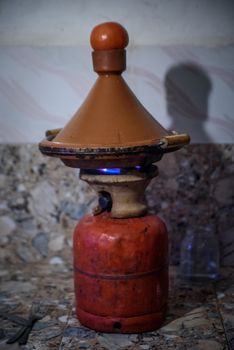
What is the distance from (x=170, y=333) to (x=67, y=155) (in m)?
0.51

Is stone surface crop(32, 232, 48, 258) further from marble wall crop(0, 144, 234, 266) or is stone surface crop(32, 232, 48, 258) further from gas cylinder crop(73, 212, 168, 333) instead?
gas cylinder crop(73, 212, 168, 333)

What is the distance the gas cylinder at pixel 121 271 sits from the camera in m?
1.18

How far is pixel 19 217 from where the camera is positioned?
1.65m

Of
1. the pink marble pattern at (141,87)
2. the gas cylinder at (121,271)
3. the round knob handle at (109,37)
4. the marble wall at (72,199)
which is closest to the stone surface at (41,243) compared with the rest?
the marble wall at (72,199)

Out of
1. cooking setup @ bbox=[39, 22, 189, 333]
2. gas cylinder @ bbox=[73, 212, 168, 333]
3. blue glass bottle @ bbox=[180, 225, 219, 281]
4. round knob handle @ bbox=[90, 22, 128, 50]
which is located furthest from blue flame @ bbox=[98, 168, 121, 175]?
blue glass bottle @ bbox=[180, 225, 219, 281]

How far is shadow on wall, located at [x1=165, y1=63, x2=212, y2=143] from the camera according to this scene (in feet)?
5.04

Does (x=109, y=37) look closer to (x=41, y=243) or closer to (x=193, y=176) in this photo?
(x=193, y=176)

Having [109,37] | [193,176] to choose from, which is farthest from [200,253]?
[109,37]

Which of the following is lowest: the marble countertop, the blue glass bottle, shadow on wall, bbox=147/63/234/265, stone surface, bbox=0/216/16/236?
the marble countertop

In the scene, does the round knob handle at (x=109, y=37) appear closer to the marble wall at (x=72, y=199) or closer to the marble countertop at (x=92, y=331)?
the marble wall at (x=72, y=199)

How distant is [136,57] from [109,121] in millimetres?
452

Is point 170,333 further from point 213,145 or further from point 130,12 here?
point 130,12

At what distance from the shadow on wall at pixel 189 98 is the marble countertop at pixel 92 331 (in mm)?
464

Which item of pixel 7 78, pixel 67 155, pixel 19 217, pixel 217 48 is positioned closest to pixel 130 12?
pixel 217 48
